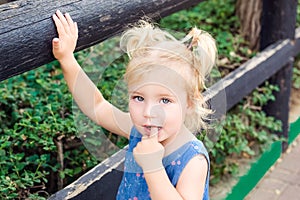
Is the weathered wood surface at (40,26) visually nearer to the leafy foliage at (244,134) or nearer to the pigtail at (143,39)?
the pigtail at (143,39)

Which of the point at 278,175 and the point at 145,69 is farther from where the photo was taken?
the point at 278,175

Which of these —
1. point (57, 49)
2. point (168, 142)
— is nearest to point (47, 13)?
point (57, 49)

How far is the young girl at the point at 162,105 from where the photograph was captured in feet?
6.04

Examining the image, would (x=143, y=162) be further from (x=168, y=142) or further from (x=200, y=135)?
(x=200, y=135)

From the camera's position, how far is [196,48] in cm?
195

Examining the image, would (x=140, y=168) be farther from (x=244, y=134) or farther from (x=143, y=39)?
(x=244, y=134)

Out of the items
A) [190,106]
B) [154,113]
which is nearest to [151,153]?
[154,113]

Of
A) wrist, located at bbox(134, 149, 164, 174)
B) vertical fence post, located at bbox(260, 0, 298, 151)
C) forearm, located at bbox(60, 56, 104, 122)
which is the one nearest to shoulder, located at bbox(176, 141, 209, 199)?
wrist, located at bbox(134, 149, 164, 174)

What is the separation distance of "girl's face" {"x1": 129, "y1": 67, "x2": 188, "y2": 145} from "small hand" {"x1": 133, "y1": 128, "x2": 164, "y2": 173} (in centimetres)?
2

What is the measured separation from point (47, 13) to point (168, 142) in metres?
0.60

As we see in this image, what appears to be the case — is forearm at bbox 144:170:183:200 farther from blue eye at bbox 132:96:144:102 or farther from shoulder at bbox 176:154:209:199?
blue eye at bbox 132:96:144:102

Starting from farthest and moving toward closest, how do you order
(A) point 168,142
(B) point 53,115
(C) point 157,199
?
(B) point 53,115 < (A) point 168,142 < (C) point 157,199

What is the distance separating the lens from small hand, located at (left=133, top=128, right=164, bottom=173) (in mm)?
1846

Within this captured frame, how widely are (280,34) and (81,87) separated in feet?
7.83
